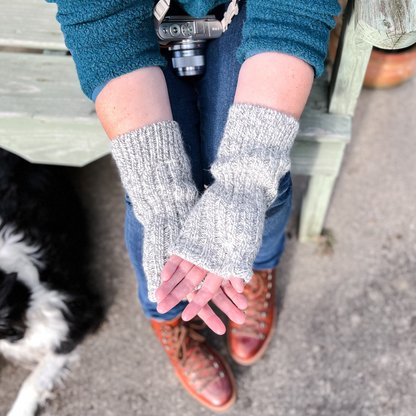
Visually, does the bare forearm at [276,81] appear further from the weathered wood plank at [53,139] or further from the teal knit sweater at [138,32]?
the weathered wood plank at [53,139]

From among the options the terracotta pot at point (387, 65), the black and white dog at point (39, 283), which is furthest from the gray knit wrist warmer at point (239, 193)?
the terracotta pot at point (387, 65)

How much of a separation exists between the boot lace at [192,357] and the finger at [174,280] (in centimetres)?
49

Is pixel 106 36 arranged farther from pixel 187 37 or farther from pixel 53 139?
pixel 53 139

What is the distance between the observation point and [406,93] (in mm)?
1874

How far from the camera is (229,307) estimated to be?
90cm

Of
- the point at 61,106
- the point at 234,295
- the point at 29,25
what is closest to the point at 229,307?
the point at 234,295

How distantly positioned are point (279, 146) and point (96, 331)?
101cm

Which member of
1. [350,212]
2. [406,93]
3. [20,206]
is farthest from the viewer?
[406,93]

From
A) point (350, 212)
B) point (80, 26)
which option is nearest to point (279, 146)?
point (80, 26)

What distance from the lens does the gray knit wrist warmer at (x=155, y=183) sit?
87cm

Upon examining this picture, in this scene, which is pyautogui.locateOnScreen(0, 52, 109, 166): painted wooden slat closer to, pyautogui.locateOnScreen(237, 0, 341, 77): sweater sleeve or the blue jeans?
the blue jeans

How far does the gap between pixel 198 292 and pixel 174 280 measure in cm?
6

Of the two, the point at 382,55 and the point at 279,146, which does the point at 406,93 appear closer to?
the point at 382,55

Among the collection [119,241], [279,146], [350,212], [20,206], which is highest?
[279,146]
